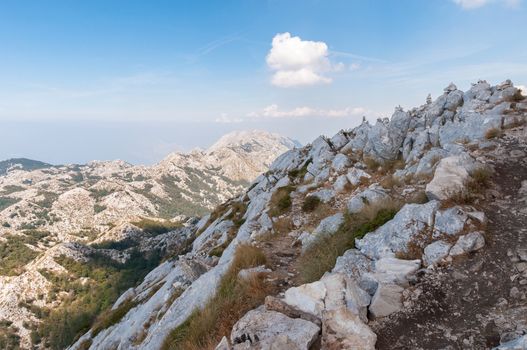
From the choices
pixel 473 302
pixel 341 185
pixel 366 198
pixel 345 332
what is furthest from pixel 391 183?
pixel 345 332

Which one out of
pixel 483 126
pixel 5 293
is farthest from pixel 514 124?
pixel 5 293

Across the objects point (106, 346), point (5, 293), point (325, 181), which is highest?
point (325, 181)

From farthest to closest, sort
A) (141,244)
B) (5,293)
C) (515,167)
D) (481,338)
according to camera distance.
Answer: (141,244) < (5,293) < (515,167) < (481,338)

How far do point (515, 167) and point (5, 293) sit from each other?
18858 cm

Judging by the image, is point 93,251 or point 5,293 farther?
point 93,251

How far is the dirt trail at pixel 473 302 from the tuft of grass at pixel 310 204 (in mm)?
12398

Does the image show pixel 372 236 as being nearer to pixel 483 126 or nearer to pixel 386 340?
pixel 386 340

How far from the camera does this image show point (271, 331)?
267 inches

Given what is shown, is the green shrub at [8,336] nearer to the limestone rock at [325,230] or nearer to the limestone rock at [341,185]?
the limestone rock at [341,185]

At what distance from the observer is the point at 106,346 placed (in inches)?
925

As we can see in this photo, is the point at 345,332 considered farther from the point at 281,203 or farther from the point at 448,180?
the point at 281,203

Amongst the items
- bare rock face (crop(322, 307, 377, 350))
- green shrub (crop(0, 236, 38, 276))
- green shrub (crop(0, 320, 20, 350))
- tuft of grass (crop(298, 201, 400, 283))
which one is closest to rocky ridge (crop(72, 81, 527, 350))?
bare rock face (crop(322, 307, 377, 350))

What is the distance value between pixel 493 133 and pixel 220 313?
18046 mm

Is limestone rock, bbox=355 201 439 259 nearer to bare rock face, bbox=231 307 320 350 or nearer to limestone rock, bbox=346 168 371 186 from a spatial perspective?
bare rock face, bbox=231 307 320 350
